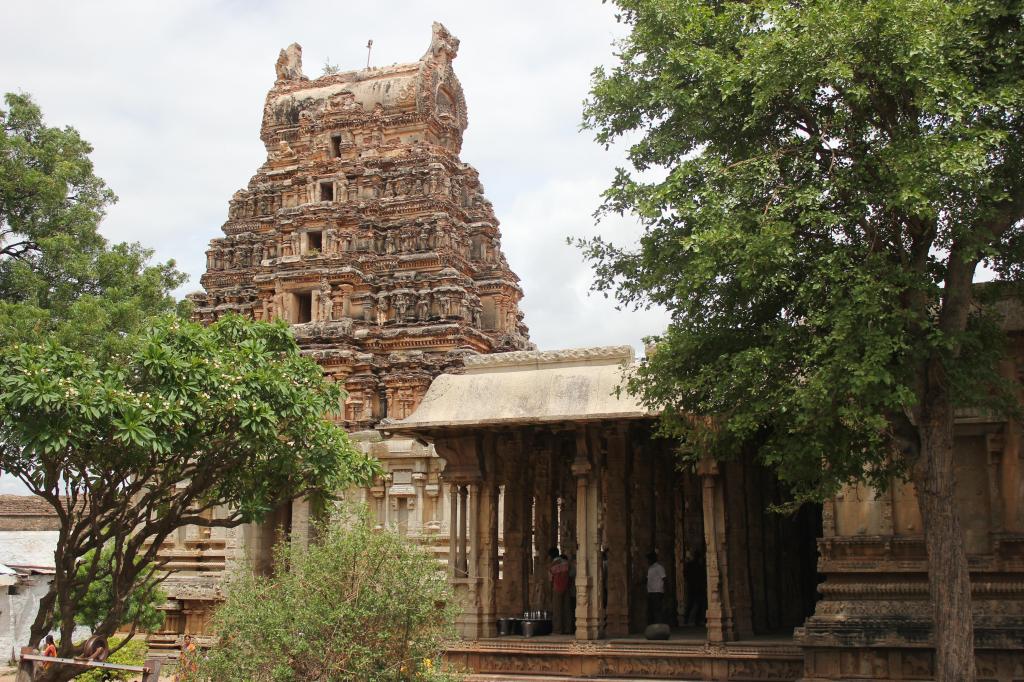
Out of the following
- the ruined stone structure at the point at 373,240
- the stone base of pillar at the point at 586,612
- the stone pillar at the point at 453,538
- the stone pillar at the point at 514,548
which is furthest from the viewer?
the ruined stone structure at the point at 373,240

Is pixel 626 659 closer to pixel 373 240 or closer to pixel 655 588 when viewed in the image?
pixel 655 588

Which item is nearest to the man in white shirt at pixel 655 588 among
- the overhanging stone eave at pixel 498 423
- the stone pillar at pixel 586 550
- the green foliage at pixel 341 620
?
the stone pillar at pixel 586 550

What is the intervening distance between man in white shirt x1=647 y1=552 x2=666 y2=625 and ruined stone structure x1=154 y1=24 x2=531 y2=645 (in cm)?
2278

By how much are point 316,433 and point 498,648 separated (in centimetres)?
391

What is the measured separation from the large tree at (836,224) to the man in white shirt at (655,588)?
4141 mm

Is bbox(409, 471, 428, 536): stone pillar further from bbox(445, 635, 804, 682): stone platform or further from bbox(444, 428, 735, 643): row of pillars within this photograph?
bbox(445, 635, 804, 682): stone platform

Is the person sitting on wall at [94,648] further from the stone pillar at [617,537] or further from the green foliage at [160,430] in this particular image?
the stone pillar at [617,537]

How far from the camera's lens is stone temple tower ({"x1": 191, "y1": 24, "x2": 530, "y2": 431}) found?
40.6 metres

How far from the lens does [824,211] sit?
37.6ft

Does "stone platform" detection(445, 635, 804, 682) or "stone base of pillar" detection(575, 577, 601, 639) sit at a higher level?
"stone base of pillar" detection(575, 577, 601, 639)

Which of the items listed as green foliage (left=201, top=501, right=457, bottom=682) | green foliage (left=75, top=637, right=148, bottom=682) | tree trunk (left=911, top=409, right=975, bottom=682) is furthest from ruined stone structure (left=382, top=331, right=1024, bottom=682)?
green foliage (left=75, top=637, right=148, bottom=682)

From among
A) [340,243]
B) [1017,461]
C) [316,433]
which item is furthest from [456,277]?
[1017,461]

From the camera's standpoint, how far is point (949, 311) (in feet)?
38.1

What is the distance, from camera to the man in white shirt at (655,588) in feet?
54.0
